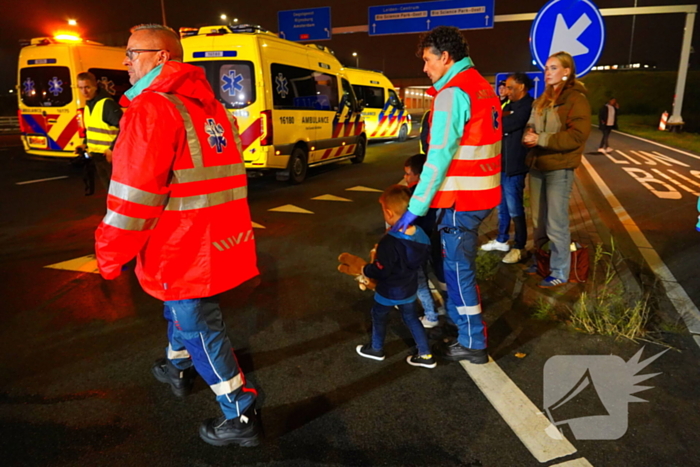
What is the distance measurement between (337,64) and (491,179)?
32.5 ft

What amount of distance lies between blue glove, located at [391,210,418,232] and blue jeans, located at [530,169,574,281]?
166 cm

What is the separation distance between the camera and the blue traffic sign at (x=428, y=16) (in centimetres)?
1955

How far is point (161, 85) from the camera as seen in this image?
2098 mm

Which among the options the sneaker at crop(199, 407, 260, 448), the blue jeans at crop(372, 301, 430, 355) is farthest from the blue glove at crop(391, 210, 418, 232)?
the sneaker at crop(199, 407, 260, 448)

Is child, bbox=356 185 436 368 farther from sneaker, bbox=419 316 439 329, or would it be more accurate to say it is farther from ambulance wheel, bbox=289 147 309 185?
ambulance wheel, bbox=289 147 309 185

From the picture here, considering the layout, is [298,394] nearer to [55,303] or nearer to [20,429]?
[20,429]

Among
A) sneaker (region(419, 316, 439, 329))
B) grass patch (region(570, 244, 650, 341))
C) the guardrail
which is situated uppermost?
the guardrail

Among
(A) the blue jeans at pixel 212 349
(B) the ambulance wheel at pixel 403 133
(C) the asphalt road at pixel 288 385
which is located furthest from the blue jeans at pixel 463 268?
(B) the ambulance wheel at pixel 403 133

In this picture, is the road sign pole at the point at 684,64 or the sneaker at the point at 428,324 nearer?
the sneaker at the point at 428,324

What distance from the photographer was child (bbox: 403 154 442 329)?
3.72 metres

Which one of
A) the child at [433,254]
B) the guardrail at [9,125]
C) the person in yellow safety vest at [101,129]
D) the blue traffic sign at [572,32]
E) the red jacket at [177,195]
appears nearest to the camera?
the red jacket at [177,195]

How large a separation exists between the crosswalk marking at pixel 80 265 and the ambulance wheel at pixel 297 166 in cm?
518

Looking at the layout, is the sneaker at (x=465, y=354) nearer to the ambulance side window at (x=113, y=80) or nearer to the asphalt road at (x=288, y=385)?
the asphalt road at (x=288, y=385)

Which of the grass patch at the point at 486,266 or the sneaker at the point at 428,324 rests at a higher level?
the grass patch at the point at 486,266
